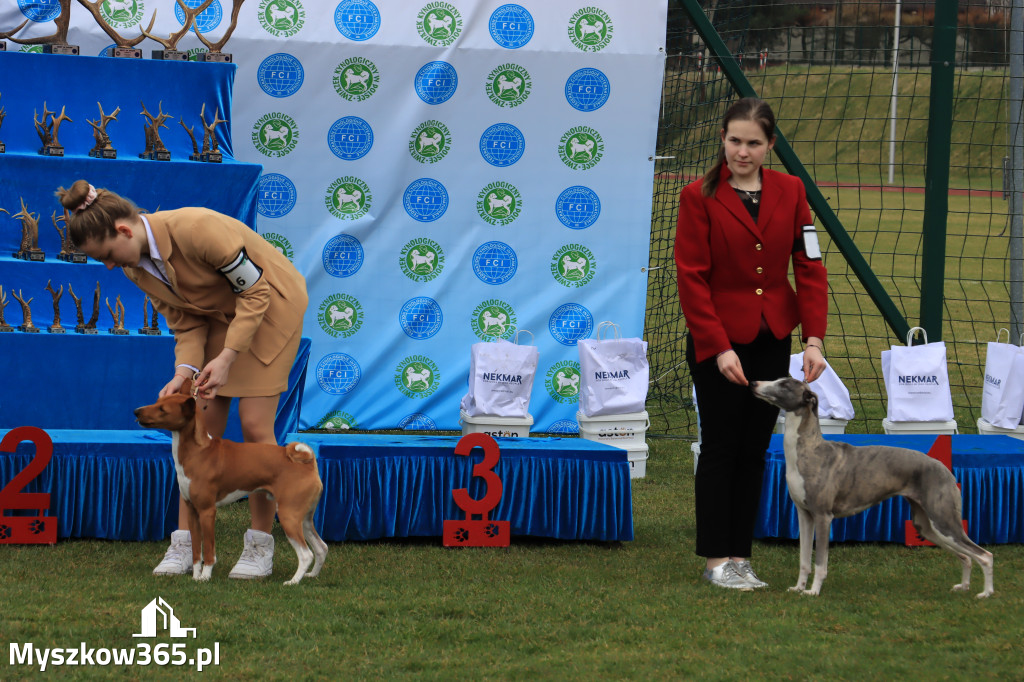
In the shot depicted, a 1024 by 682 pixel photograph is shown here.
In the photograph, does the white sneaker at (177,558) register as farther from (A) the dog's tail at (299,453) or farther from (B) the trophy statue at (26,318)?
(B) the trophy statue at (26,318)

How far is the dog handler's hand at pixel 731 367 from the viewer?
11.3ft

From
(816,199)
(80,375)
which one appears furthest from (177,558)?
(816,199)

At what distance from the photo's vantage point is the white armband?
3.41 m

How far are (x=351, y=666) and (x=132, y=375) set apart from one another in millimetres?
2527

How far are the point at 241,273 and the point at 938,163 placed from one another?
13.1 feet

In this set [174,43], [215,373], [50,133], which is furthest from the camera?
[174,43]

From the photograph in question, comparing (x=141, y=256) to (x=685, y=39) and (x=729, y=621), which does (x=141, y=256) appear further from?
(x=685, y=39)

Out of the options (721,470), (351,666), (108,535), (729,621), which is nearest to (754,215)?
(721,470)

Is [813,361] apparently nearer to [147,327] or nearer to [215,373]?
[215,373]

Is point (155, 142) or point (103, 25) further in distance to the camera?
point (103, 25)

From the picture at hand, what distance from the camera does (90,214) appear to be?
3254 millimetres

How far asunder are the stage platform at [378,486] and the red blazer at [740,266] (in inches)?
41.8

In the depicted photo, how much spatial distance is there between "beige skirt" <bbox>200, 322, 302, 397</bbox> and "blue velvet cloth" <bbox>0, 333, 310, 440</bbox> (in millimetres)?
1368

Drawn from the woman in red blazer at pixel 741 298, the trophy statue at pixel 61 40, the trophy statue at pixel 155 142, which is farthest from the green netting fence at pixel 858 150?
the trophy statue at pixel 61 40
